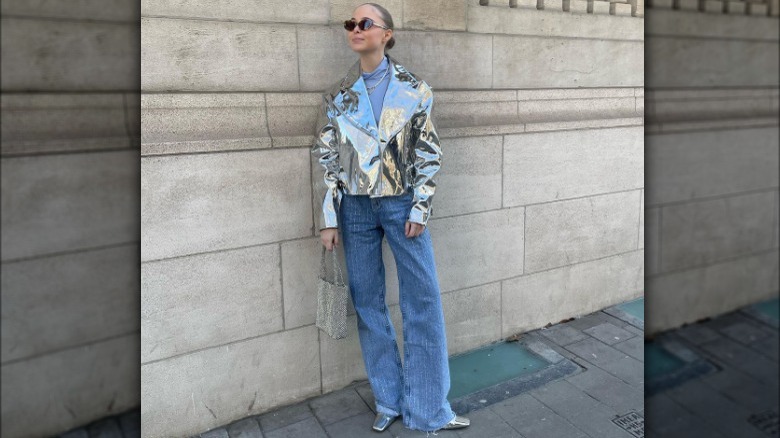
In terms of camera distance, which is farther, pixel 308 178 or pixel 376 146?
pixel 308 178

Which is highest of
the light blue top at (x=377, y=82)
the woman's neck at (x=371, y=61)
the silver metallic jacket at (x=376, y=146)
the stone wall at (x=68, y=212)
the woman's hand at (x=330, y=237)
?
the woman's neck at (x=371, y=61)

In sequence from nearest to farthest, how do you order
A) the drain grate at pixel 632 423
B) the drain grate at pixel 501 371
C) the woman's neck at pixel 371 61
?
the woman's neck at pixel 371 61 → the drain grate at pixel 632 423 → the drain grate at pixel 501 371

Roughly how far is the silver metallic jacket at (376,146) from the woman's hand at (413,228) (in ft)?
0.13

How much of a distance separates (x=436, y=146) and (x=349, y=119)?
512 millimetres

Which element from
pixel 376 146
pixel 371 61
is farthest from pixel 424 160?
pixel 371 61

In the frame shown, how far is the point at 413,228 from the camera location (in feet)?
10.7

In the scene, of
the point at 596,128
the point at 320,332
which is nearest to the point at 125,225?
the point at 320,332

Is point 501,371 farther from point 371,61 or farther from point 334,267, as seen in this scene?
point 371,61

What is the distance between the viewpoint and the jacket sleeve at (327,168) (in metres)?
3.28

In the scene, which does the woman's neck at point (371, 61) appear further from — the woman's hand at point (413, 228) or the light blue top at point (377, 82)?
the woman's hand at point (413, 228)

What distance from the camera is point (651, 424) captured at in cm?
96

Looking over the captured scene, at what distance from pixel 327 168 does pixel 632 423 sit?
2428 millimetres

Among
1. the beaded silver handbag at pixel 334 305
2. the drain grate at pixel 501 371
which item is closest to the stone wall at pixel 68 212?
the beaded silver handbag at pixel 334 305

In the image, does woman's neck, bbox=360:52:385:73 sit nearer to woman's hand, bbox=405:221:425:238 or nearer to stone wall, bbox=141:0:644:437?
stone wall, bbox=141:0:644:437
